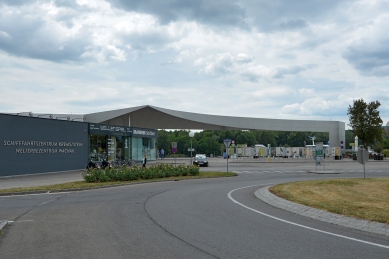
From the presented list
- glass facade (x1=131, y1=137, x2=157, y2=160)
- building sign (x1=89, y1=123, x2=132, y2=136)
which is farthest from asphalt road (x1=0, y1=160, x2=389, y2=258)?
glass facade (x1=131, y1=137, x2=157, y2=160)

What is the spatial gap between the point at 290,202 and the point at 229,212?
11.4 feet

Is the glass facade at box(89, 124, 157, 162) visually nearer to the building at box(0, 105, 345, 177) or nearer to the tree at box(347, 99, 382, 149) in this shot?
the building at box(0, 105, 345, 177)

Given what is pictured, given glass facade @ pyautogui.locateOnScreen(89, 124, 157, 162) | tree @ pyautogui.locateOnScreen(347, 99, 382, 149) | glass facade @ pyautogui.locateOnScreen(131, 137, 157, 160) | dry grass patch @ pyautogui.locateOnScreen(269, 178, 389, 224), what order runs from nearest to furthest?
dry grass patch @ pyautogui.locateOnScreen(269, 178, 389, 224) → glass facade @ pyautogui.locateOnScreen(89, 124, 157, 162) → glass facade @ pyautogui.locateOnScreen(131, 137, 157, 160) → tree @ pyautogui.locateOnScreen(347, 99, 382, 149)

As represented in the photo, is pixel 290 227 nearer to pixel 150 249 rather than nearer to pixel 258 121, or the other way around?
pixel 150 249

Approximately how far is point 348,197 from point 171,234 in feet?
33.5

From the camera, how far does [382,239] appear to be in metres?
8.83

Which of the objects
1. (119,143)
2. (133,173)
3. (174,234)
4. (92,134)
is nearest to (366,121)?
(119,143)

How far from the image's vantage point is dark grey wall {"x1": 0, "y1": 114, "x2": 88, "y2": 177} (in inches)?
1244

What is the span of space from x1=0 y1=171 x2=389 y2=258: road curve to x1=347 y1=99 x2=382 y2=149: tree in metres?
61.9

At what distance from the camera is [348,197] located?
667 inches

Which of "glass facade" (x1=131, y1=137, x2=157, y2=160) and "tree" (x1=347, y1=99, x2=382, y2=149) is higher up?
"tree" (x1=347, y1=99, x2=382, y2=149)

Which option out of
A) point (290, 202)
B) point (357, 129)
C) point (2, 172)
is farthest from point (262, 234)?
point (357, 129)

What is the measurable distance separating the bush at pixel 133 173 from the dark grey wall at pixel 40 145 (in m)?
8.53

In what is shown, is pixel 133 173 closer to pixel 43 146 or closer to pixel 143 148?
pixel 43 146
